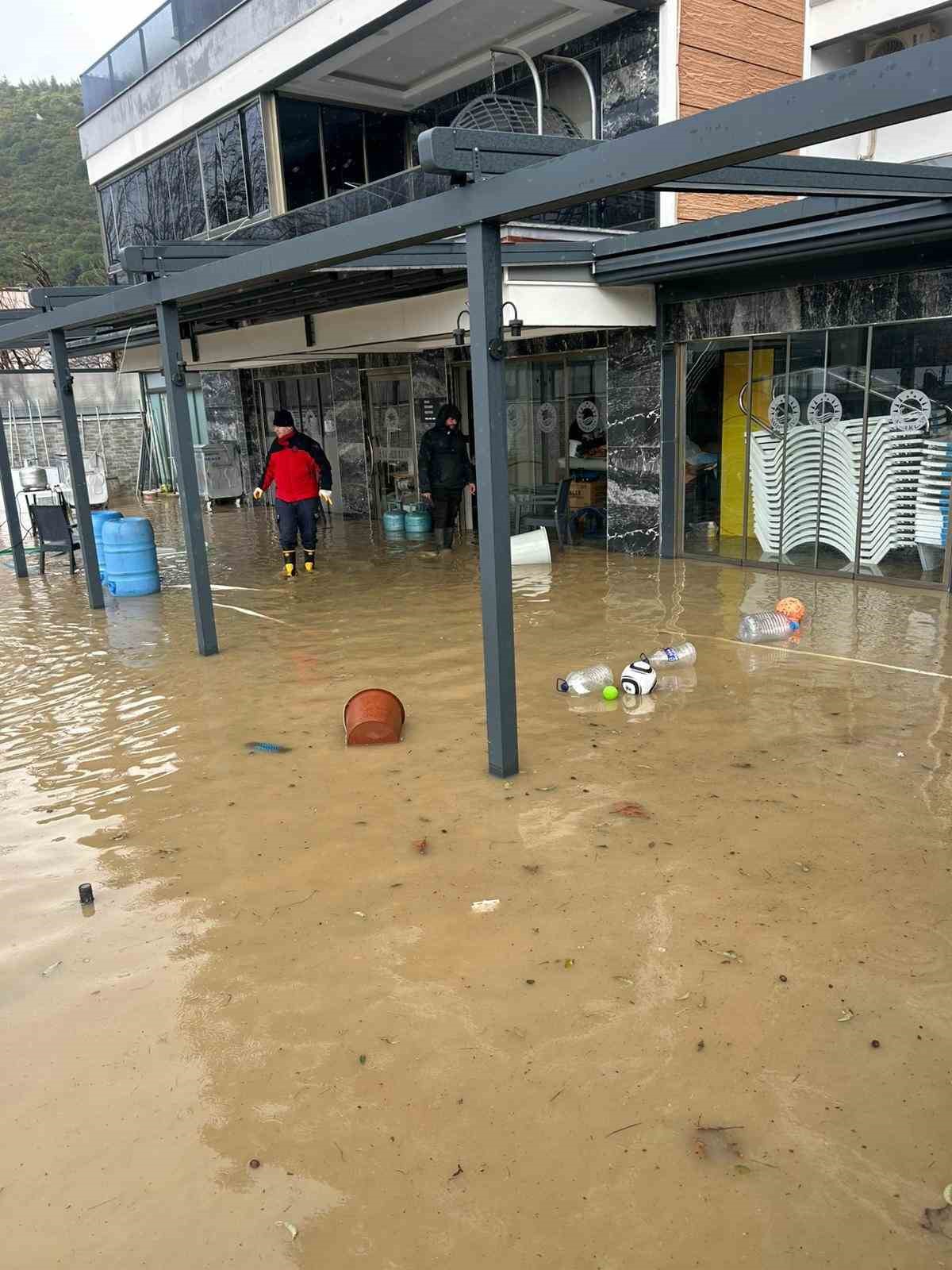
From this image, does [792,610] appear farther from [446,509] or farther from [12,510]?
[12,510]

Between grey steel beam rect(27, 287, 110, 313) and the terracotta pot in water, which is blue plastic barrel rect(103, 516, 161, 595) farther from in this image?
the terracotta pot in water

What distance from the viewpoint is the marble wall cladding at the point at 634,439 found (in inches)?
478

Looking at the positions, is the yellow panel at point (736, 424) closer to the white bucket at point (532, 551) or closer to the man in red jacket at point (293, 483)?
the white bucket at point (532, 551)

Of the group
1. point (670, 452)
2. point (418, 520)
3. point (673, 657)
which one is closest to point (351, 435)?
point (418, 520)

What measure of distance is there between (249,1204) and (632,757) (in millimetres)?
3592

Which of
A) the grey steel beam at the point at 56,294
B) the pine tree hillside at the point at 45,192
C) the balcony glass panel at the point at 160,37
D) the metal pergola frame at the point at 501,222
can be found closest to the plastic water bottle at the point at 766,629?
the metal pergola frame at the point at 501,222

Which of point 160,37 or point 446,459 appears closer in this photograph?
point 446,459

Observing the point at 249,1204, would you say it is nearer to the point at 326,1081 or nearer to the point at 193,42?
the point at 326,1081

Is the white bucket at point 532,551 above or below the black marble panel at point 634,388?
below

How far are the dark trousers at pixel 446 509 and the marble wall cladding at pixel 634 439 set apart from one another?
86.0 inches

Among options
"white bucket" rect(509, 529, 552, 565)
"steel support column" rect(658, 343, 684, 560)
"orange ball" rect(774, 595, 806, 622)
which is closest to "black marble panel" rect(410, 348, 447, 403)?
"white bucket" rect(509, 529, 552, 565)

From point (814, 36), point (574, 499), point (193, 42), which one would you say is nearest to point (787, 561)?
point (574, 499)

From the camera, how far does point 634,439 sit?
491 inches

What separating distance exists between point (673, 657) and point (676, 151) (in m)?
4.34
